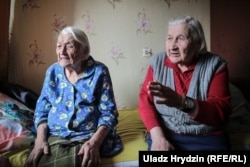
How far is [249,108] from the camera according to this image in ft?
5.49

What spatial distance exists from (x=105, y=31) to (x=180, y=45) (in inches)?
39.1

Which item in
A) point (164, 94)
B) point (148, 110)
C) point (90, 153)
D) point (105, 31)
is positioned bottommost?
point (90, 153)

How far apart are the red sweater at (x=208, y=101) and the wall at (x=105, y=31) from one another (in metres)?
0.88

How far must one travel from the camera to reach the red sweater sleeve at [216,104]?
3.56 ft

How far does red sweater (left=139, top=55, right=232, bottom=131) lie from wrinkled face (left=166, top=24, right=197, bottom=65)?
1.7 inches

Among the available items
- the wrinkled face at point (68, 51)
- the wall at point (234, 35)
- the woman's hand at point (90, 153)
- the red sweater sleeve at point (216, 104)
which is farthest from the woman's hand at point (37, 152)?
the wall at point (234, 35)

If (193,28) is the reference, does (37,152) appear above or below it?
below

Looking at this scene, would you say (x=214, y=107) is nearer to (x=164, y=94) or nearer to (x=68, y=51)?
(x=164, y=94)

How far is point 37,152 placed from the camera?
1124 millimetres

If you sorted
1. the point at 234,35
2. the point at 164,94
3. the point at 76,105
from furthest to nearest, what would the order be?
the point at 234,35
the point at 76,105
the point at 164,94

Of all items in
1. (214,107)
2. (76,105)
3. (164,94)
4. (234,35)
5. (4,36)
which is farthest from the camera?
(234,35)

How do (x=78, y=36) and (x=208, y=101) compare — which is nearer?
(x=208, y=101)

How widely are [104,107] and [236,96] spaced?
907 millimetres

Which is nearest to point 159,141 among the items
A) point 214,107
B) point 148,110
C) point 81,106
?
point 148,110
